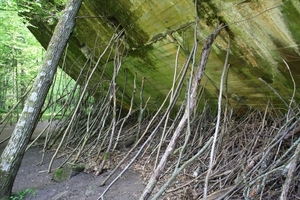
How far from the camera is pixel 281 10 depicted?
2209 millimetres

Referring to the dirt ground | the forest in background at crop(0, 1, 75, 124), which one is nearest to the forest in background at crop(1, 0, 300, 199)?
the dirt ground

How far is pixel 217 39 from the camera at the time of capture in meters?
3.03

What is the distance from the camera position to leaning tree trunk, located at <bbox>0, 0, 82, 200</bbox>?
312 cm

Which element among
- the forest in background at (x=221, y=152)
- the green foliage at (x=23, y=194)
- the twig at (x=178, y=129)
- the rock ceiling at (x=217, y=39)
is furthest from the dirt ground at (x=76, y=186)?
the rock ceiling at (x=217, y=39)

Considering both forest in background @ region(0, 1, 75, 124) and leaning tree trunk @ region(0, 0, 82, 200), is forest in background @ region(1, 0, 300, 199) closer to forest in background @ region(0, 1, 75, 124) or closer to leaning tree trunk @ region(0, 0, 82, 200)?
leaning tree trunk @ region(0, 0, 82, 200)

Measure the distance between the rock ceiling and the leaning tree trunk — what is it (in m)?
0.99

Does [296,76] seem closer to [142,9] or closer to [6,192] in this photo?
[142,9]

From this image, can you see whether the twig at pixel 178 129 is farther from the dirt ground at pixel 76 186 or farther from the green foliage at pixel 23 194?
the green foliage at pixel 23 194

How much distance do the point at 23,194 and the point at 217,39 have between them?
3.36 metres

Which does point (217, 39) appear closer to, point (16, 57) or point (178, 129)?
point (178, 129)

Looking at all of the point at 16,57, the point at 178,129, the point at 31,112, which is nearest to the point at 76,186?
the point at 31,112

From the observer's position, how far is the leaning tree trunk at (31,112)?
3116 millimetres

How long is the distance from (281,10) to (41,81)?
9.46 ft

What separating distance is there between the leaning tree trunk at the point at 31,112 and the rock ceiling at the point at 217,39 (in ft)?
3.26
